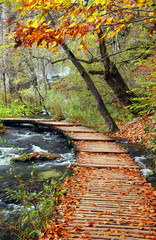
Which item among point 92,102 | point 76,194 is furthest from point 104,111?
point 76,194

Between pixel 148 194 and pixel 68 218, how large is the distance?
4.87ft

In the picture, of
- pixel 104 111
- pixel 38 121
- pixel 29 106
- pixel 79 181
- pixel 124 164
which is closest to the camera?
pixel 79 181

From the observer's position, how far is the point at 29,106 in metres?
16.6

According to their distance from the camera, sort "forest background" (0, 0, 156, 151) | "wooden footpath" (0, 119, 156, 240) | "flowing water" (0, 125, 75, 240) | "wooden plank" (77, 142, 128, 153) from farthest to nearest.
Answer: "forest background" (0, 0, 156, 151) < "wooden plank" (77, 142, 128, 153) < "flowing water" (0, 125, 75, 240) < "wooden footpath" (0, 119, 156, 240)

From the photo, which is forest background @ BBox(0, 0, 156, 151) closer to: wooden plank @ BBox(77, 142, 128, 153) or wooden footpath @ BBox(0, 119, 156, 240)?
wooden plank @ BBox(77, 142, 128, 153)

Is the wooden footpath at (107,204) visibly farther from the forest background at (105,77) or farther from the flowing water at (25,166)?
the forest background at (105,77)

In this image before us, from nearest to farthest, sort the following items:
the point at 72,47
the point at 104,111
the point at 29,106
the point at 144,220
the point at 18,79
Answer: the point at 144,220 → the point at 104,111 → the point at 72,47 → the point at 29,106 → the point at 18,79

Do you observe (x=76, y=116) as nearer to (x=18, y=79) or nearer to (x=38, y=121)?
(x=38, y=121)

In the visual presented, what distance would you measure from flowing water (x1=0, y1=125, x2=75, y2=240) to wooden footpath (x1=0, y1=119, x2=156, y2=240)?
78 centimetres

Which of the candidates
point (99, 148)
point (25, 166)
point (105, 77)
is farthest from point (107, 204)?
point (105, 77)

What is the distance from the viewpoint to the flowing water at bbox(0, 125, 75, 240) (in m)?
3.55

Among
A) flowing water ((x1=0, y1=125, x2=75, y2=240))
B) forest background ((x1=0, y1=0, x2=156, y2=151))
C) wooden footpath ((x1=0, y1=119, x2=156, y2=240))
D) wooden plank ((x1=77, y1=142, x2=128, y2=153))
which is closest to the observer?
wooden footpath ((x1=0, y1=119, x2=156, y2=240))

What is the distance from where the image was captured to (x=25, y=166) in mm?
5730

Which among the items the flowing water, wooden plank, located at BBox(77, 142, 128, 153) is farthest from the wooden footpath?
the flowing water
